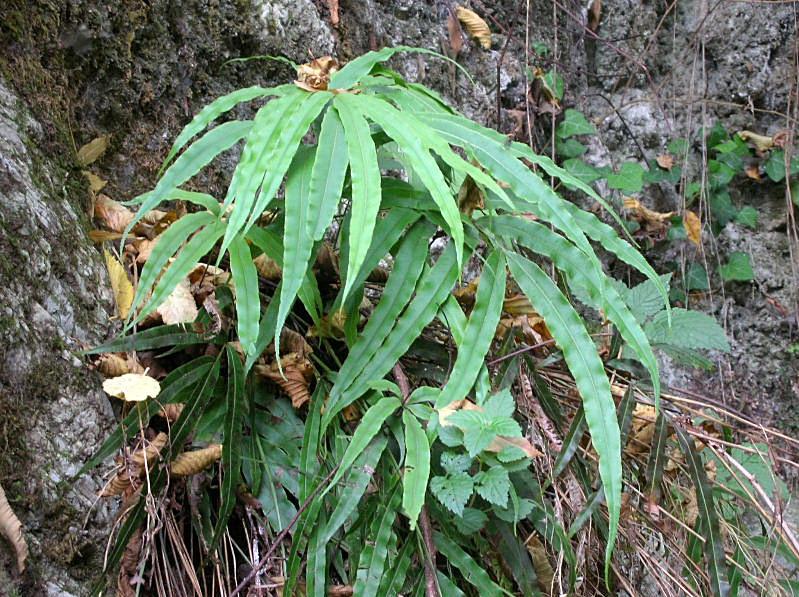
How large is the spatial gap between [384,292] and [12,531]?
0.47 meters

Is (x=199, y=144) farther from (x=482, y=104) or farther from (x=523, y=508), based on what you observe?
(x=482, y=104)

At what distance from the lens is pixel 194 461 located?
0.91m

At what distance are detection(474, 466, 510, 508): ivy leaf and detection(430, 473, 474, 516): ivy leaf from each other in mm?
12

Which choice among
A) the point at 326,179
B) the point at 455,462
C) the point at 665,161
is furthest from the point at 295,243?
the point at 665,161

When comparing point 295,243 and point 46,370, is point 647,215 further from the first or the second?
point 46,370

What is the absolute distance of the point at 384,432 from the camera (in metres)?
0.90

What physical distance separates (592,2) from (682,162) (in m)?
0.61

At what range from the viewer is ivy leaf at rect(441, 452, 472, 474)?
0.83m

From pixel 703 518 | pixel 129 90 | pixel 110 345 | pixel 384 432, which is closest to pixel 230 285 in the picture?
pixel 110 345

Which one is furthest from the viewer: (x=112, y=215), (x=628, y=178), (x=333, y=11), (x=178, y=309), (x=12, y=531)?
(x=628, y=178)

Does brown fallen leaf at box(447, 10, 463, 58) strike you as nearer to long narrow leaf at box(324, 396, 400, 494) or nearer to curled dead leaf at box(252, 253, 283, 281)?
curled dead leaf at box(252, 253, 283, 281)

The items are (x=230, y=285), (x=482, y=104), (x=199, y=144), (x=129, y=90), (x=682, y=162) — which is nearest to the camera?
(x=199, y=144)

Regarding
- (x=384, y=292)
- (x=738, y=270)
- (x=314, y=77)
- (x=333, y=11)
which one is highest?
(x=333, y=11)

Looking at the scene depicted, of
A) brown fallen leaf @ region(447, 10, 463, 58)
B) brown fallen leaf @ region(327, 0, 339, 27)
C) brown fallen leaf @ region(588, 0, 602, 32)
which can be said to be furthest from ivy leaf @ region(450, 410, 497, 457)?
brown fallen leaf @ region(588, 0, 602, 32)
